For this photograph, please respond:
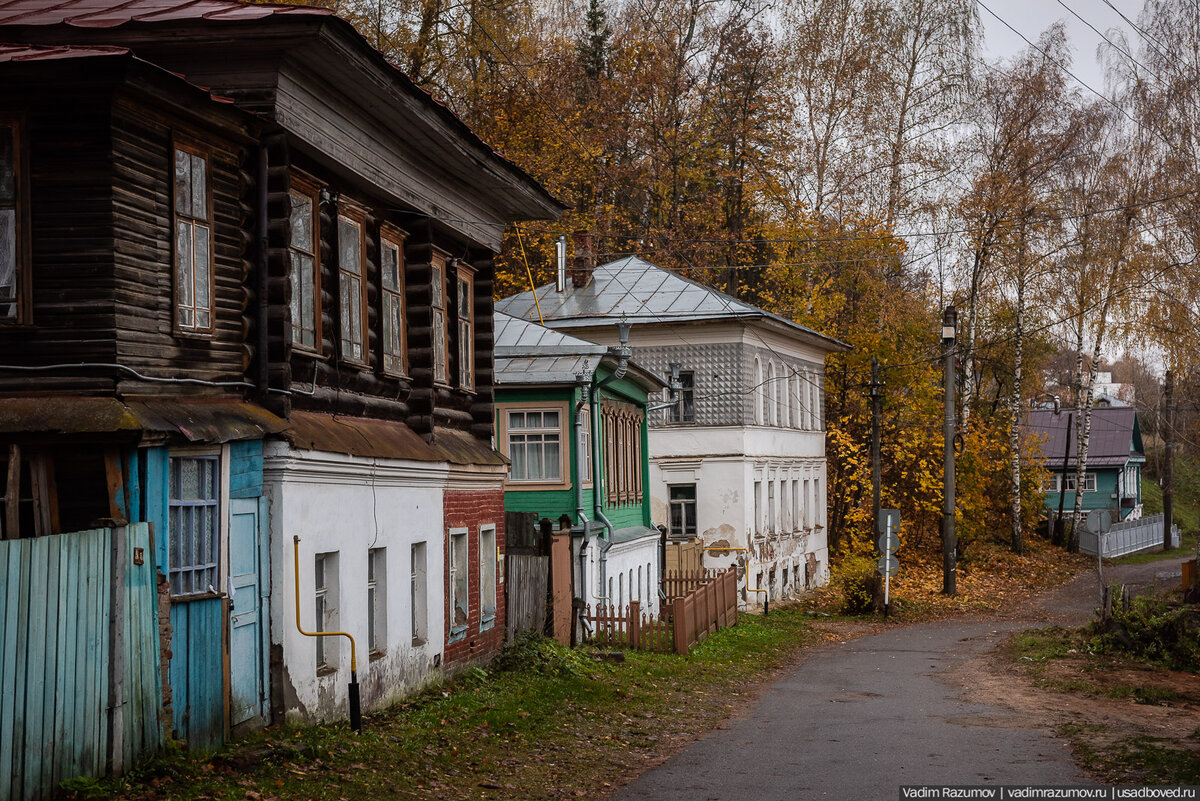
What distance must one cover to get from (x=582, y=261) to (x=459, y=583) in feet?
69.3

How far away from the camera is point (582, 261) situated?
124 ft

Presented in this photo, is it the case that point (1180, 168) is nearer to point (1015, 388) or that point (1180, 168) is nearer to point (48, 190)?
point (1015, 388)

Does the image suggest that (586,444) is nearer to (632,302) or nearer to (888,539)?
(888,539)

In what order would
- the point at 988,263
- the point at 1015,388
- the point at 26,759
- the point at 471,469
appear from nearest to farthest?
the point at 26,759, the point at 471,469, the point at 988,263, the point at 1015,388

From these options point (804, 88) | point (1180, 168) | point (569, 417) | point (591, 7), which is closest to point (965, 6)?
point (804, 88)

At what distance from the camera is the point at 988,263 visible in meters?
44.0

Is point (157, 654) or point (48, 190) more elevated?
point (48, 190)

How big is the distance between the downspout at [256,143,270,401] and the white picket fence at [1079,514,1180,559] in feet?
140

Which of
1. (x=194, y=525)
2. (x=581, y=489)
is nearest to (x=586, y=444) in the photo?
(x=581, y=489)

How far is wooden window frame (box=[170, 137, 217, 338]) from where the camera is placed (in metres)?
11.3

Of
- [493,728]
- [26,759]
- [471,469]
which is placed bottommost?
[493,728]

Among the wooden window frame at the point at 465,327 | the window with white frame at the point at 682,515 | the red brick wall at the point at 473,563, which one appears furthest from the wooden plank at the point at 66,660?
the window with white frame at the point at 682,515

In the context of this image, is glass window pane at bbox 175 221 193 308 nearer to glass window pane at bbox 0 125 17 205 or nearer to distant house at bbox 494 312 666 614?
glass window pane at bbox 0 125 17 205

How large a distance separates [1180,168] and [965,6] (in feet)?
55.0
